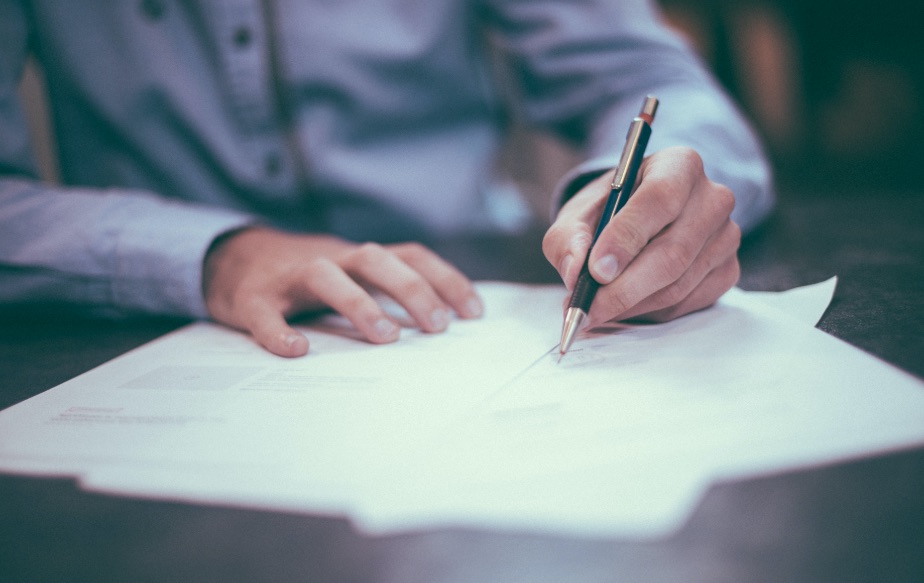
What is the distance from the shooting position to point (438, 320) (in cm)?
39

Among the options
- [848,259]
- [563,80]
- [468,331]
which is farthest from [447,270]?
[563,80]

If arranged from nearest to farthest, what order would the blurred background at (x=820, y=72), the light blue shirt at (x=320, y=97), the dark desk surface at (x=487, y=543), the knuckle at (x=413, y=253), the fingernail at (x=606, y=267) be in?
the dark desk surface at (x=487, y=543) < the fingernail at (x=606, y=267) < the knuckle at (x=413, y=253) < the light blue shirt at (x=320, y=97) < the blurred background at (x=820, y=72)

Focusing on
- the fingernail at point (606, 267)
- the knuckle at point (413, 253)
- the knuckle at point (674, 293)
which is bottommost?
the knuckle at point (413, 253)

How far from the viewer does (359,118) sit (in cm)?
76

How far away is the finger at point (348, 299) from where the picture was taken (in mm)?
379

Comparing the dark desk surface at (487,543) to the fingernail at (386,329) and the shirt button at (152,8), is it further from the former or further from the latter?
the shirt button at (152,8)

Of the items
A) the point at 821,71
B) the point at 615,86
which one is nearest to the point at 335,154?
the point at 615,86

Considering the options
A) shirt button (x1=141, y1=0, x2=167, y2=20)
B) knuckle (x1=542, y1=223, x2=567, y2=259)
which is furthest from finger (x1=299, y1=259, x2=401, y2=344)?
shirt button (x1=141, y1=0, x2=167, y2=20)

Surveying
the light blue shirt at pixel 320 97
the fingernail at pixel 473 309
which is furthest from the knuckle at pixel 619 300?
the light blue shirt at pixel 320 97

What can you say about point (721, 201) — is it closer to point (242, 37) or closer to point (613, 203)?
point (613, 203)

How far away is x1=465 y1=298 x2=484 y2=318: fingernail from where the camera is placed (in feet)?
1.37

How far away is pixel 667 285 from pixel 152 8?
0.66m

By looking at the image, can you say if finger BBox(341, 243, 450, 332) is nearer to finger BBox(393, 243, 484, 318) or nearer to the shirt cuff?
finger BBox(393, 243, 484, 318)

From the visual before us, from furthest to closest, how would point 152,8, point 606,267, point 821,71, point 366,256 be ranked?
point 821,71 → point 152,8 → point 366,256 → point 606,267
